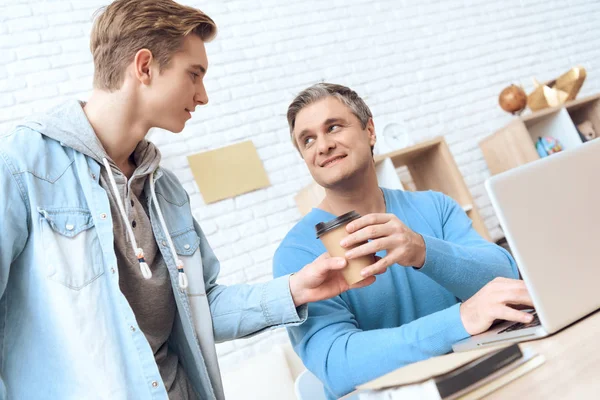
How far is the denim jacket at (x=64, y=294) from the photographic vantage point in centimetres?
114

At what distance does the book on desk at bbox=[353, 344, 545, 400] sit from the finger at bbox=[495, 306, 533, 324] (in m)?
0.13

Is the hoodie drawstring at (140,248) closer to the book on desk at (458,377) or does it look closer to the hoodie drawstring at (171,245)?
the hoodie drawstring at (171,245)

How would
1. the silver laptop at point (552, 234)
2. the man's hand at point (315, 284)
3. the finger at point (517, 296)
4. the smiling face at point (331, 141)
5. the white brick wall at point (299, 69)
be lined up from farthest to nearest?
the white brick wall at point (299, 69) → the smiling face at point (331, 141) → the man's hand at point (315, 284) → the finger at point (517, 296) → the silver laptop at point (552, 234)

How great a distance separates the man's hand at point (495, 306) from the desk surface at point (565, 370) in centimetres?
8

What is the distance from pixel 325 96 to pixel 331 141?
0.15 m

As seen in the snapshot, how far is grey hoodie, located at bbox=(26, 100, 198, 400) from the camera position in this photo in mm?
1292

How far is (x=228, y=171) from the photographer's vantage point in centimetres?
291

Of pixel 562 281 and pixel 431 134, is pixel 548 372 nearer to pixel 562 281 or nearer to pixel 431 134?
pixel 562 281

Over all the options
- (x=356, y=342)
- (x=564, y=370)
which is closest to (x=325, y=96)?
(x=356, y=342)

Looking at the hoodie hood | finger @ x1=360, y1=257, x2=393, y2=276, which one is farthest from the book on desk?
the hoodie hood

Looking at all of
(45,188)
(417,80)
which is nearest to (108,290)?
(45,188)

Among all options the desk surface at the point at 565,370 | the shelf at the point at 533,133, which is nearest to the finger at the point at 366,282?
the desk surface at the point at 565,370

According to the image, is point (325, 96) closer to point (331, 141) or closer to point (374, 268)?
point (331, 141)

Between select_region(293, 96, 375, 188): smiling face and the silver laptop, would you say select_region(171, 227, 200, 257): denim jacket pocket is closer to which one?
select_region(293, 96, 375, 188): smiling face
